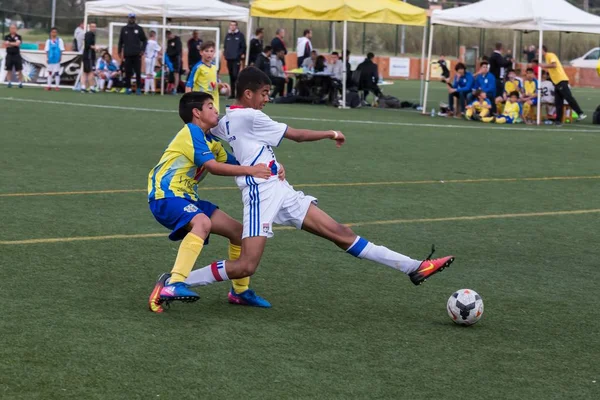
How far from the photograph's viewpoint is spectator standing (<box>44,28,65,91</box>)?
1215 inches

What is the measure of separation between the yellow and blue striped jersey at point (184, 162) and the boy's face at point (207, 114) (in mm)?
80

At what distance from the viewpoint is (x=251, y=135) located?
6621 millimetres

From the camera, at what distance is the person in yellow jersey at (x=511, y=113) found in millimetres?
24625

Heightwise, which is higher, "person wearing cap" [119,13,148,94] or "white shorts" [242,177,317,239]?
"person wearing cap" [119,13,148,94]

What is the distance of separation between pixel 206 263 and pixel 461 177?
21.0 ft

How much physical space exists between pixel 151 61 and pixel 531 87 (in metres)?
12.1

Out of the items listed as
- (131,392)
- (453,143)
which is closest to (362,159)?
(453,143)

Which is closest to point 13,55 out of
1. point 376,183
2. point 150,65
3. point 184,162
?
point 150,65

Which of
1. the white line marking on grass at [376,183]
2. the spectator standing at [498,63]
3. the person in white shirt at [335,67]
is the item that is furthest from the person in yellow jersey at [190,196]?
the person in white shirt at [335,67]

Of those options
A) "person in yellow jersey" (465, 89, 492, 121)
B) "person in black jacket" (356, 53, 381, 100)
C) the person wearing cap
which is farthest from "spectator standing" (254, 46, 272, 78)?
"person in yellow jersey" (465, 89, 492, 121)

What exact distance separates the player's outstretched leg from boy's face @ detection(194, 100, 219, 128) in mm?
820

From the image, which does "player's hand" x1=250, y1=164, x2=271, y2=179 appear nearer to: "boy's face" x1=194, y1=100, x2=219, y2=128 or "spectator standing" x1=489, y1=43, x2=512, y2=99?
"boy's face" x1=194, y1=100, x2=219, y2=128

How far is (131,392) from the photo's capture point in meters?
4.87

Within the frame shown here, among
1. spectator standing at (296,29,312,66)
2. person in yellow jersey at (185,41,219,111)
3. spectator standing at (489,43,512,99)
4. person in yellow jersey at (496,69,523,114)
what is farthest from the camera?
spectator standing at (296,29,312,66)
